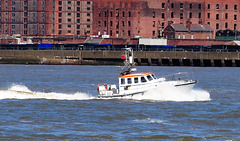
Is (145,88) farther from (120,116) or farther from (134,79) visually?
(120,116)

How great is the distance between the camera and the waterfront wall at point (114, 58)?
13138 centimetres

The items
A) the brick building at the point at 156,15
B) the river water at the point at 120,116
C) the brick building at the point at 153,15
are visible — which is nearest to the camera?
the river water at the point at 120,116

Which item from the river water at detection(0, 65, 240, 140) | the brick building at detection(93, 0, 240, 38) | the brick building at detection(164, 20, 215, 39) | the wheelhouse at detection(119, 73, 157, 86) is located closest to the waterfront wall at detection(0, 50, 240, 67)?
the brick building at detection(164, 20, 215, 39)

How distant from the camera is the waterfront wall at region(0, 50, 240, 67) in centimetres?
13138

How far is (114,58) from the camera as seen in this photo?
13712 cm

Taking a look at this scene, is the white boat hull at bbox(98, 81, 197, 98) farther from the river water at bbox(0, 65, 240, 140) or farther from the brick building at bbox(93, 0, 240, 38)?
the brick building at bbox(93, 0, 240, 38)

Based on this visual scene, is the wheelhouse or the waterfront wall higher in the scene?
the waterfront wall

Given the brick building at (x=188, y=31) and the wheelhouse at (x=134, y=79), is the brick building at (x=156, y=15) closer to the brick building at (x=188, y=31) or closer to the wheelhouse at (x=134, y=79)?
the brick building at (x=188, y=31)

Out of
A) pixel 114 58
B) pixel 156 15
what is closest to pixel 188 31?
pixel 156 15

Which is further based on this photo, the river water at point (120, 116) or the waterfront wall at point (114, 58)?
the waterfront wall at point (114, 58)

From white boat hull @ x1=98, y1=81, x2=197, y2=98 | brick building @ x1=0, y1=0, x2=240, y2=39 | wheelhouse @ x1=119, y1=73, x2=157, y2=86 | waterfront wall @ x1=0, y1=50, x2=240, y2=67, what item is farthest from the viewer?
brick building @ x1=0, y1=0, x2=240, y2=39

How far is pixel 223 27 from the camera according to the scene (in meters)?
188

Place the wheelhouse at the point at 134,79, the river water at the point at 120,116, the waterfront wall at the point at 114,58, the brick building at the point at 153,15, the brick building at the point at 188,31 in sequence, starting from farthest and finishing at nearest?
the brick building at the point at 153,15 < the brick building at the point at 188,31 < the waterfront wall at the point at 114,58 < the wheelhouse at the point at 134,79 < the river water at the point at 120,116

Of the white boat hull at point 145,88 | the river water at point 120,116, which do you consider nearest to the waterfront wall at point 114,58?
the river water at point 120,116
